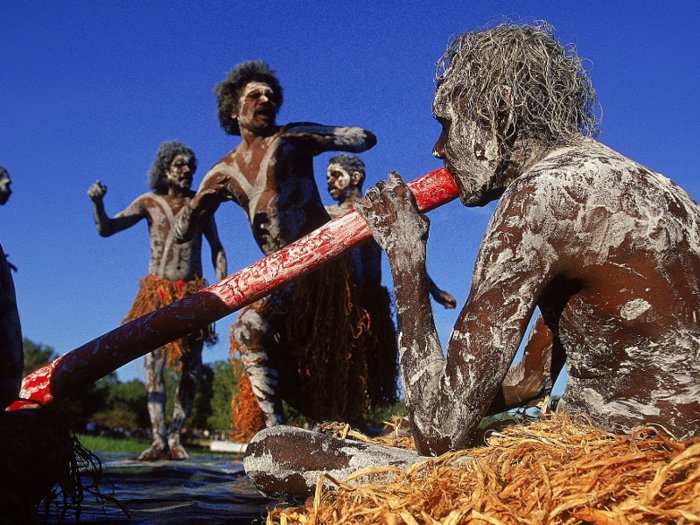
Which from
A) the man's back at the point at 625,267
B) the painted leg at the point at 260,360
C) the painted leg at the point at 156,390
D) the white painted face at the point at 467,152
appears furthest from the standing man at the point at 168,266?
the man's back at the point at 625,267

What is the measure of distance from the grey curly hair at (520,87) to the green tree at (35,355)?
29842 millimetres

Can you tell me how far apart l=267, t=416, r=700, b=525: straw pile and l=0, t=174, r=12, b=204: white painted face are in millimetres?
7114

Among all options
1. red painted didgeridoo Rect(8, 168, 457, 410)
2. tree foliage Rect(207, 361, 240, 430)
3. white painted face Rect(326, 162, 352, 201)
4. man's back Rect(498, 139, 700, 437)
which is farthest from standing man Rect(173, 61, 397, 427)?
tree foliage Rect(207, 361, 240, 430)

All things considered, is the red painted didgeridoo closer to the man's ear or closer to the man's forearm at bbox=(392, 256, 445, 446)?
the man's ear

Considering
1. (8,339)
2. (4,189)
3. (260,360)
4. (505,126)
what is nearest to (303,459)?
(8,339)

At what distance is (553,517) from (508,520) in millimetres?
87

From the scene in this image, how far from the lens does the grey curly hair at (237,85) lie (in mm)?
4508

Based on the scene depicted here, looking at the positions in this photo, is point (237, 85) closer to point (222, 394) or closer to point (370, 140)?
point (370, 140)

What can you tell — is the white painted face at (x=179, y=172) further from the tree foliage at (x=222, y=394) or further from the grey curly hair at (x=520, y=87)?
the tree foliage at (x=222, y=394)

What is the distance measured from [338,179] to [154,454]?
3.25 meters

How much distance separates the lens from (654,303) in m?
1.50

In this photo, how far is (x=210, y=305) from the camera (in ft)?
7.80

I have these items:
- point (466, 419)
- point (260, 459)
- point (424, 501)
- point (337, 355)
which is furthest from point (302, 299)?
point (424, 501)

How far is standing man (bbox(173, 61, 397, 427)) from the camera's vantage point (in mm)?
3824
